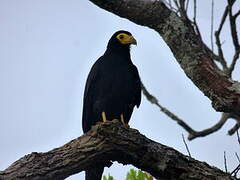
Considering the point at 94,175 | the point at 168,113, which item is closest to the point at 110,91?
the point at 168,113

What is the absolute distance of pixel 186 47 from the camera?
4.88 m

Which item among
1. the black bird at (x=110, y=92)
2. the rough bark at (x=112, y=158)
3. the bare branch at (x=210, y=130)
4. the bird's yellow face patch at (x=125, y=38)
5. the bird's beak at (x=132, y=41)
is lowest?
the rough bark at (x=112, y=158)

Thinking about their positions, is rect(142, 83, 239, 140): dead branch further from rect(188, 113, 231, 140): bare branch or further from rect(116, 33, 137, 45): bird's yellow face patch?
rect(116, 33, 137, 45): bird's yellow face patch

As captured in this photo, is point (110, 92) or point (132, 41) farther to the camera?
point (132, 41)

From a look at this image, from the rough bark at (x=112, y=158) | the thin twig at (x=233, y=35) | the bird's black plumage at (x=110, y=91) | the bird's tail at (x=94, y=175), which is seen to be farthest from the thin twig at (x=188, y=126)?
the rough bark at (x=112, y=158)

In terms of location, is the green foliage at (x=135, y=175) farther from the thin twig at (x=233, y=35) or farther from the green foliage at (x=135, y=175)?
the thin twig at (x=233, y=35)

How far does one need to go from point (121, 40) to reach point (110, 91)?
926mm

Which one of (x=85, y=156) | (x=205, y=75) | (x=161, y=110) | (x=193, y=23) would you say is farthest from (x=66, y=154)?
(x=161, y=110)

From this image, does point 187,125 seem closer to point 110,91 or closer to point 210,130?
point 210,130

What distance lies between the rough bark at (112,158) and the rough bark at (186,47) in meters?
0.65

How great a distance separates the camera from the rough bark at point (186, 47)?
15.3 ft

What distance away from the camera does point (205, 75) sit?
4781 millimetres

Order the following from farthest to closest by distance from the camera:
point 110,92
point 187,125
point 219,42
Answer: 1. point 187,125
2. point 110,92
3. point 219,42

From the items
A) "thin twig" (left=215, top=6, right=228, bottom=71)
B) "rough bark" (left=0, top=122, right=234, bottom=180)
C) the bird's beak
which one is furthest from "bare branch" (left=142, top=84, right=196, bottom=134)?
"rough bark" (left=0, top=122, right=234, bottom=180)
